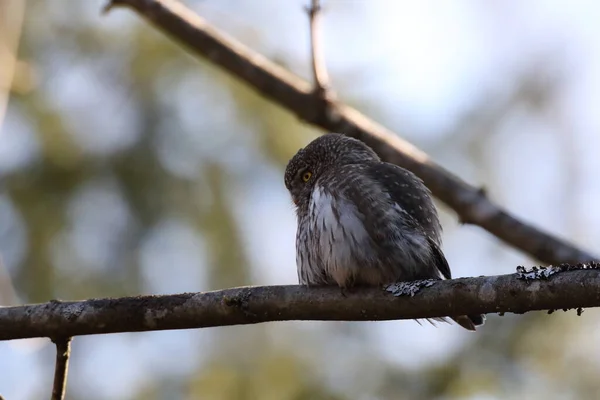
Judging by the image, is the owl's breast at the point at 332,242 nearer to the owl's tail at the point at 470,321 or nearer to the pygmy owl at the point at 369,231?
the pygmy owl at the point at 369,231

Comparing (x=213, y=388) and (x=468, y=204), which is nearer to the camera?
(x=468, y=204)

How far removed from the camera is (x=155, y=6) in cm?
564

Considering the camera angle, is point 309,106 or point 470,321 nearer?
point 470,321

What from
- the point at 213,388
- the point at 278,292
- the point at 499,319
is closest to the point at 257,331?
the point at 213,388

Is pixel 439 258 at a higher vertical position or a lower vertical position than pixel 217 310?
higher

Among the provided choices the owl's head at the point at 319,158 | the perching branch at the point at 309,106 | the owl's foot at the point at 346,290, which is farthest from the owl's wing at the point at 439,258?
the perching branch at the point at 309,106

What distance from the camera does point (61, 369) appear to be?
11.5 feet

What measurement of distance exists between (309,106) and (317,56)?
1.52 ft

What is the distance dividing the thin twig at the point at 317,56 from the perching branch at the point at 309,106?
77 mm

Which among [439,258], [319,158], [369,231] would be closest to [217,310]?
[369,231]

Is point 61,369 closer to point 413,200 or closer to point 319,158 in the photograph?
point 413,200

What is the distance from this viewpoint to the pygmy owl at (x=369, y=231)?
154 inches

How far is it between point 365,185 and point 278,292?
1.00 meters

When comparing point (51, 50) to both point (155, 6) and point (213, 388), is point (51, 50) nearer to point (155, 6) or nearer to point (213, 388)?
point (155, 6)
